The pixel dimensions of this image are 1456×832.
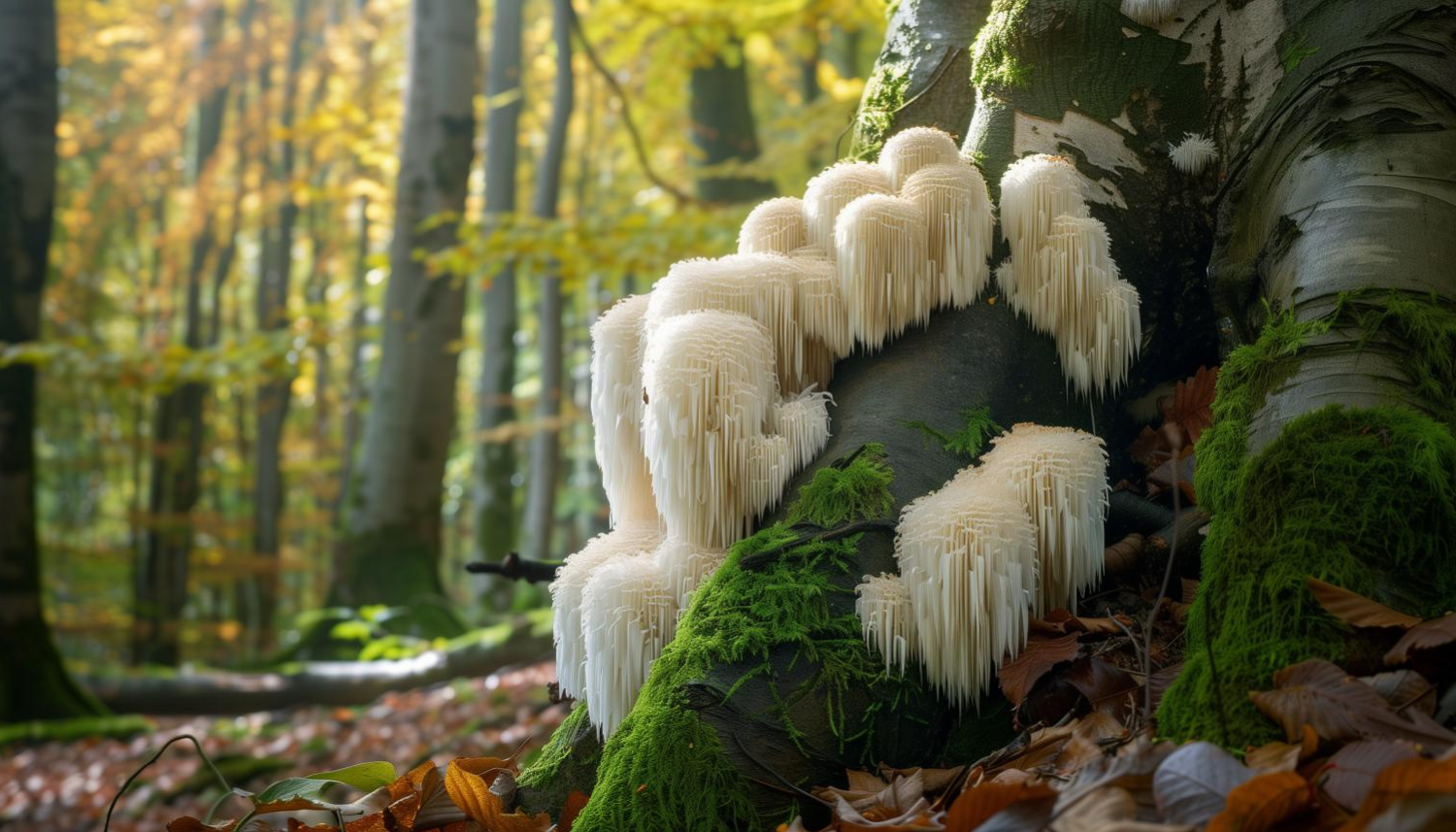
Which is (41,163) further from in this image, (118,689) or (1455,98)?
(1455,98)

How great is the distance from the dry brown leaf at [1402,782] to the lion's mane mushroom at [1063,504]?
95 cm

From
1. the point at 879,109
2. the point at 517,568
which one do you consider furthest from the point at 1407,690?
the point at 879,109

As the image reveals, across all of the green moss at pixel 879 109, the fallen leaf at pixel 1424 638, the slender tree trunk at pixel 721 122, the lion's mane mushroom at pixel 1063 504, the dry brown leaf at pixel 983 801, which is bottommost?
the dry brown leaf at pixel 983 801

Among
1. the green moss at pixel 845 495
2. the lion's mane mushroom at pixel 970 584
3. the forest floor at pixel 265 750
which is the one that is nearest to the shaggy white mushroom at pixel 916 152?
the green moss at pixel 845 495

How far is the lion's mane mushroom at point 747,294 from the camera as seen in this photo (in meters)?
2.59

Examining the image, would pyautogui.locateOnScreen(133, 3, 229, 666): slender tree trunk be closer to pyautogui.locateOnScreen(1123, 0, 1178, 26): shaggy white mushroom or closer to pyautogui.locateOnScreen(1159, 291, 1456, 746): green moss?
pyautogui.locateOnScreen(1123, 0, 1178, 26): shaggy white mushroom

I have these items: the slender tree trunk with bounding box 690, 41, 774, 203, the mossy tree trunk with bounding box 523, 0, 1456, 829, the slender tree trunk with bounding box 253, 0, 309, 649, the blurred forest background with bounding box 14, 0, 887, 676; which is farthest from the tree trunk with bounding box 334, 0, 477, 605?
the slender tree trunk with bounding box 253, 0, 309, 649

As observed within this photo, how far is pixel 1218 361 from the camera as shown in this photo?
2.99m

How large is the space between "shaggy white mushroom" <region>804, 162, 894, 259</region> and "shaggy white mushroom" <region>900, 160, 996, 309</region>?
15cm

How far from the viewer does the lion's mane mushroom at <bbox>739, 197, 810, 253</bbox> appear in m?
2.88

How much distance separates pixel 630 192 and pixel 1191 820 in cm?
1408

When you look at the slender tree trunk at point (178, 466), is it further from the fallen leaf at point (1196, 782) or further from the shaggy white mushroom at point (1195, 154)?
the fallen leaf at point (1196, 782)

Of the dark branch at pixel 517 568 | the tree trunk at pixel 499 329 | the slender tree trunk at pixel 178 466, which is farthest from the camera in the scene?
the slender tree trunk at pixel 178 466

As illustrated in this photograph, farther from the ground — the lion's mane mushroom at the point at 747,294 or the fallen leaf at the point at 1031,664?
the lion's mane mushroom at the point at 747,294
